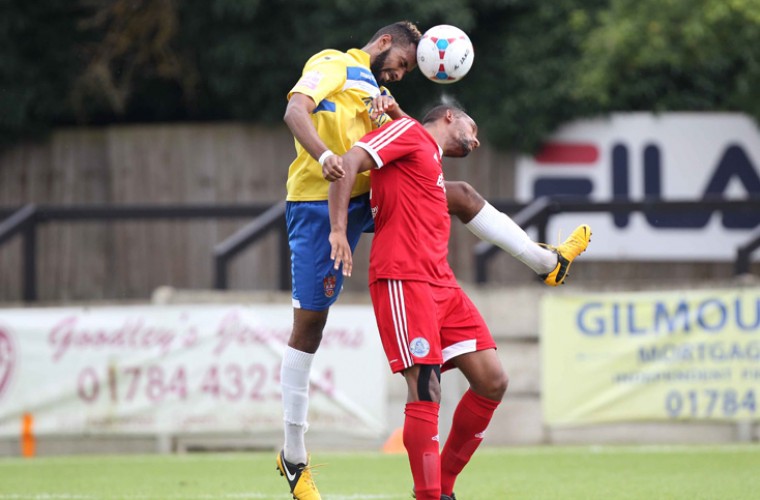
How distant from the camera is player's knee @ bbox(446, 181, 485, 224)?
272 inches

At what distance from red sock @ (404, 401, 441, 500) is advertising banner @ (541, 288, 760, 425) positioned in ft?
18.2

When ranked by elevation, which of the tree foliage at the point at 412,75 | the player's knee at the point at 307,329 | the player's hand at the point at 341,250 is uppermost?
the tree foliage at the point at 412,75

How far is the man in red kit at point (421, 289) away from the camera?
6.11 metres

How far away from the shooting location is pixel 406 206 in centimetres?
632

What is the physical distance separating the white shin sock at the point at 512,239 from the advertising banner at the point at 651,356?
15.5 feet

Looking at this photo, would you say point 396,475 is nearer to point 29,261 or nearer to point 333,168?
point 333,168

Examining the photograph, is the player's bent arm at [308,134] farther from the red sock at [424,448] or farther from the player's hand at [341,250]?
the red sock at [424,448]

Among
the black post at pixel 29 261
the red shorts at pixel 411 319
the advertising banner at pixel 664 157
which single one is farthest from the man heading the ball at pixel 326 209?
the advertising banner at pixel 664 157

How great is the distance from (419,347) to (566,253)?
1173 mm

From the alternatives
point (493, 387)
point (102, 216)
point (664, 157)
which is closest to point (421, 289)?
point (493, 387)

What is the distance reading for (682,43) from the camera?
16.1 meters

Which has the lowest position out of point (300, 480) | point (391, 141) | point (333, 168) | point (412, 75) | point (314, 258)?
point (300, 480)

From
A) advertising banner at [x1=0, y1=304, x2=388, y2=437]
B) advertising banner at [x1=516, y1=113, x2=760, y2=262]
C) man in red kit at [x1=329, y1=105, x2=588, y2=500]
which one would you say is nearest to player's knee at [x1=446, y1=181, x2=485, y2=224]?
man in red kit at [x1=329, y1=105, x2=588, y2=500]

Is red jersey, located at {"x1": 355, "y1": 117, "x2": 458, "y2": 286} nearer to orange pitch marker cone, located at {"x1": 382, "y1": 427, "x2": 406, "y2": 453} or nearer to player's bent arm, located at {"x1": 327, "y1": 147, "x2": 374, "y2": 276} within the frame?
player's bent arm, located at {"x1": 327, "y1": 147, "x2": 374, "y2": 276}
